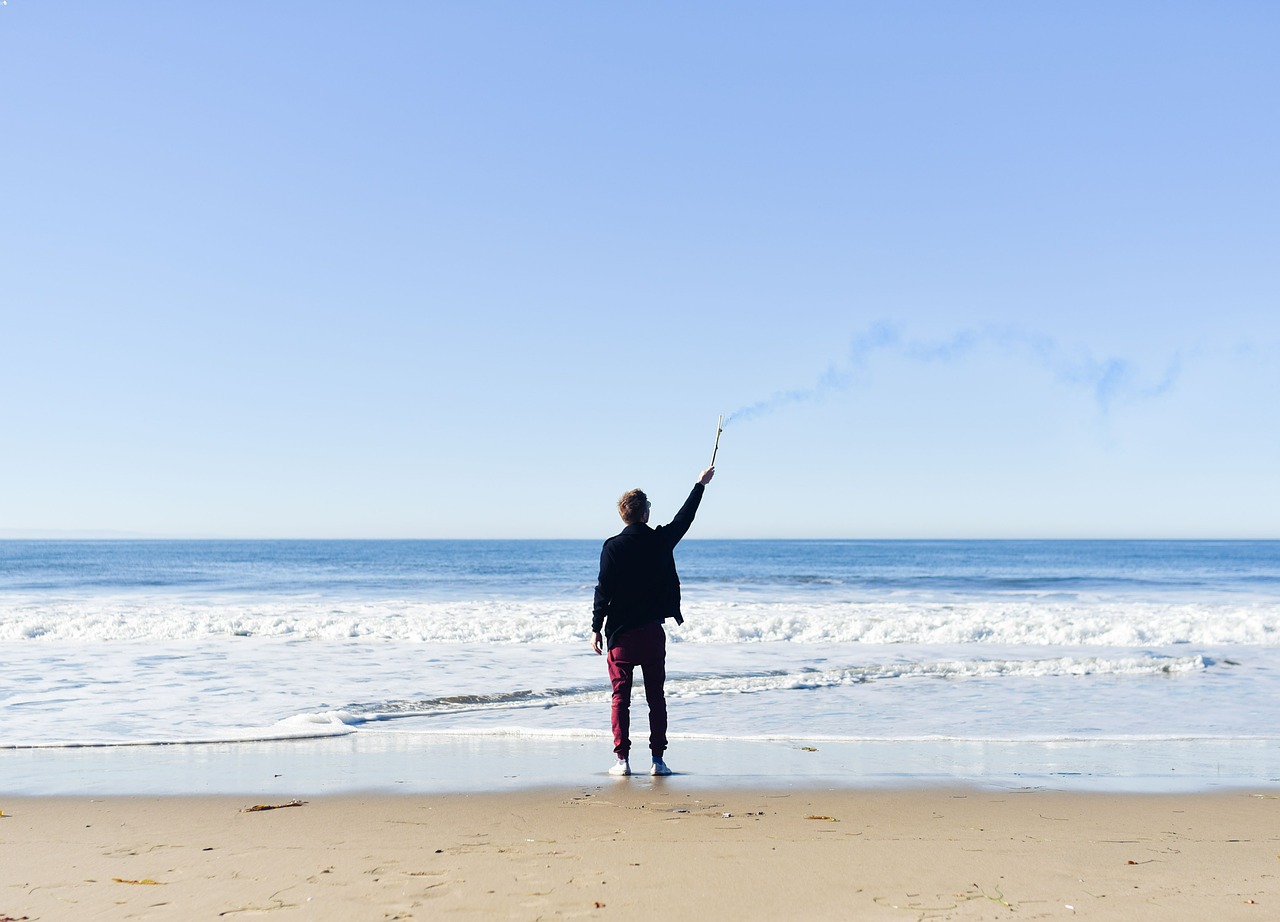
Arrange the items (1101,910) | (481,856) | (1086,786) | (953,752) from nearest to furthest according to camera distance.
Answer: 1. (1101,910)
2. (481,856)
3. (1086,786)
4. (953,752)

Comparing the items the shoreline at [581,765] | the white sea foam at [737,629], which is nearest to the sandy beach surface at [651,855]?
the shoreline at [581,765]

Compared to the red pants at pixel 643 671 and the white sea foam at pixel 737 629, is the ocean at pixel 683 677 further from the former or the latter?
the red pants at pixel 643 671

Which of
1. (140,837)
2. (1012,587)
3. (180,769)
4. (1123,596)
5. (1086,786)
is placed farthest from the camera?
(1012,587)

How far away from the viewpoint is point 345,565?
57.5 metres

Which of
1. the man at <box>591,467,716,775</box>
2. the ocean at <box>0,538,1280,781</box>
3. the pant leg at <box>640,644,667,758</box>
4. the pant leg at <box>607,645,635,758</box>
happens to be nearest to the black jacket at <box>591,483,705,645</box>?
the man at <box>591,467,716,775</box>

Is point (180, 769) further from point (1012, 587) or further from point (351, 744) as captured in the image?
point (1012, 587)

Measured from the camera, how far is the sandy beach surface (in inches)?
145

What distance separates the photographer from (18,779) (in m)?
6.23

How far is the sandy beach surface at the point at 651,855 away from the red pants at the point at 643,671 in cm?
42

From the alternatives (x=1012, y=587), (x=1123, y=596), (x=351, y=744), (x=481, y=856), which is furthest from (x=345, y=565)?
(x=481, y=856)

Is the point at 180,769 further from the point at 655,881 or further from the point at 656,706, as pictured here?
the point at 655,881

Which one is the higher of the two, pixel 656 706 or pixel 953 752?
pixel 656 706

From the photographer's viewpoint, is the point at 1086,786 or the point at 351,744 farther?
the point at 351,744

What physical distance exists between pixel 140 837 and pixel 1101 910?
179 inches
